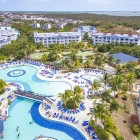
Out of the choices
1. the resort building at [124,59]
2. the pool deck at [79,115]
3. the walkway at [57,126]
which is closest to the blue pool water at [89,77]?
the pool deck at [79,115]

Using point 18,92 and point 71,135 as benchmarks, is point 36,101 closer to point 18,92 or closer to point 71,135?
point 18,92

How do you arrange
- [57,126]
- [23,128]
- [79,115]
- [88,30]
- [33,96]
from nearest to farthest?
1. [23,128]
2. [57,126]
3. [79,115]
4. [33,96]
5. [88,30]

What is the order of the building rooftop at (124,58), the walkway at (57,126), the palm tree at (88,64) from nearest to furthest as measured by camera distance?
the walkway at (57,126), the palm tree at (88,64), the building rooftop at (124,58)

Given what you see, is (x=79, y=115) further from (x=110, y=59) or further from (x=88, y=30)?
(x=88, y=30)

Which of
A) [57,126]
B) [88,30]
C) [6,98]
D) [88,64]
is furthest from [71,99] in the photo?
[88,30]

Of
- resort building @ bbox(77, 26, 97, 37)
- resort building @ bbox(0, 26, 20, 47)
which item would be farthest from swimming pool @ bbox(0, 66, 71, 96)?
resort building @ bbox(77, 26, 97, 37)

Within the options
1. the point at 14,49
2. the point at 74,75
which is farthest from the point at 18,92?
the point at 14,49

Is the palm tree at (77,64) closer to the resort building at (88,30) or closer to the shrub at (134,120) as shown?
the shrub at (134,120)
